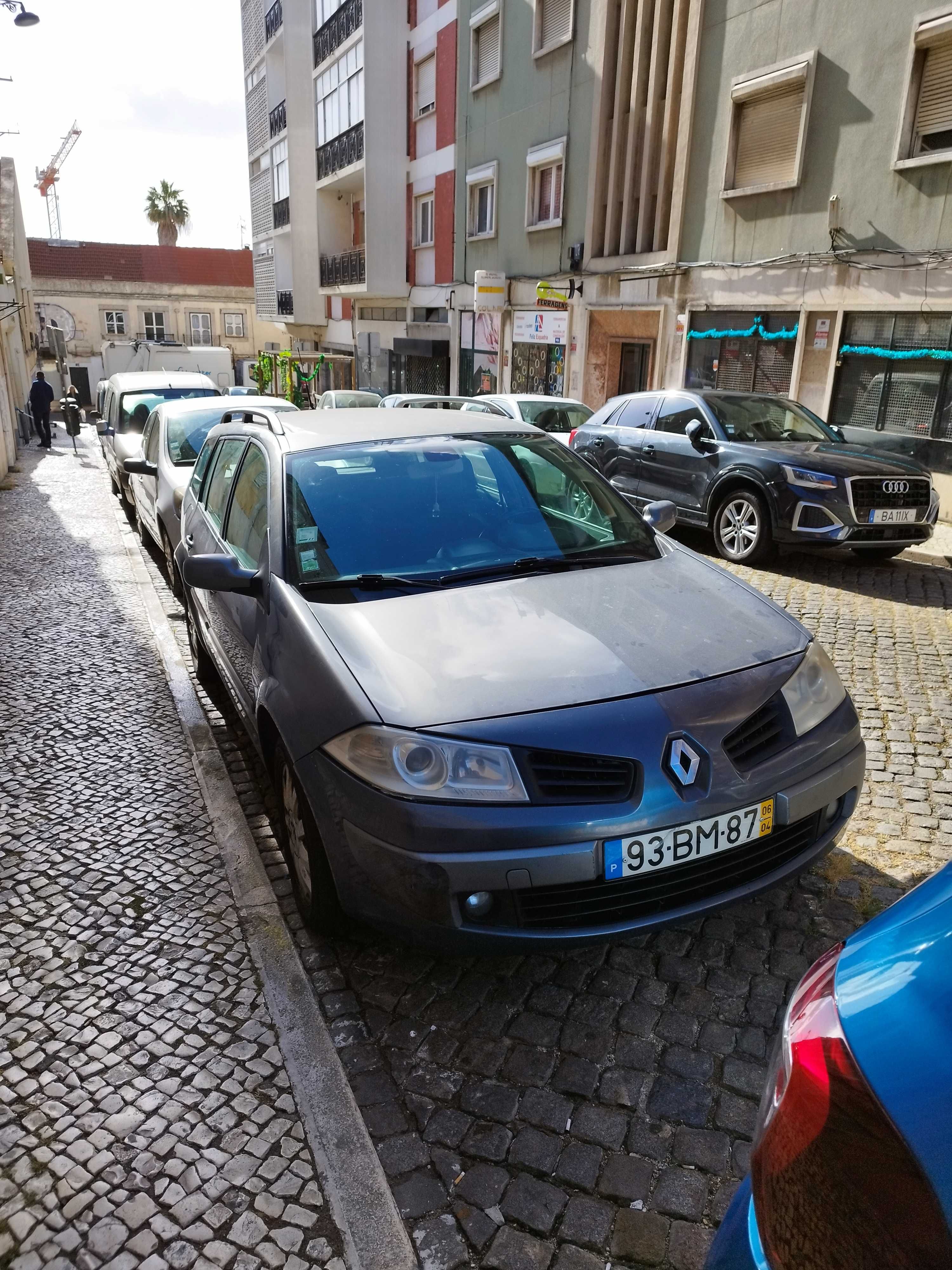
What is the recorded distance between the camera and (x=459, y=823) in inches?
95.9

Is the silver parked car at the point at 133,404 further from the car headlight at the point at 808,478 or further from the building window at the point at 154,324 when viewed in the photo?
the building window at the point at 154,324

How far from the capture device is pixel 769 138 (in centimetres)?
1421

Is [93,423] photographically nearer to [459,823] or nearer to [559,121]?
[559,121]

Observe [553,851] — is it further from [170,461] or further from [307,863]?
[170,461]

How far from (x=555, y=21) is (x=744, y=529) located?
15.9 m

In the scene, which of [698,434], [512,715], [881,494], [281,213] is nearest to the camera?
[512,715]

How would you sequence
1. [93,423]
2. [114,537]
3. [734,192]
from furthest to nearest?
1. [93,423]
2. [734,192]
3. [114,537]

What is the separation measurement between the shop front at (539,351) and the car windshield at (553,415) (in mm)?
6852

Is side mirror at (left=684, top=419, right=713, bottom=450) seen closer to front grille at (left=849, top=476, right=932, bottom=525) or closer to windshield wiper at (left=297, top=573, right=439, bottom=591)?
front grille at (left=849, top=476, right=932, bottom=525)

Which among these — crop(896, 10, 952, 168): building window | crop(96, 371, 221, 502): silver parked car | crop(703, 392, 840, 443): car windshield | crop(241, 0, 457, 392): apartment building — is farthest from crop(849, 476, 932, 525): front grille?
crop(241, 0, 457, 392): apartment building

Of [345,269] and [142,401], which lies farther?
[345,269]

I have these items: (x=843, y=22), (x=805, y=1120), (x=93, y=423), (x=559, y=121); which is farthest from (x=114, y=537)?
(x=93, y=423)

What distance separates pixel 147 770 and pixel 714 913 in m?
3.08

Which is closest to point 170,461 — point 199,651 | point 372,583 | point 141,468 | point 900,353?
point 141,468
